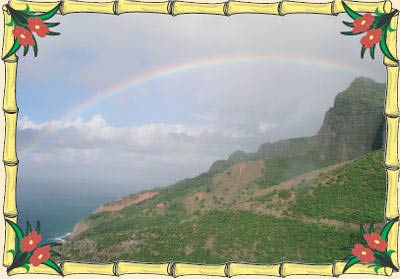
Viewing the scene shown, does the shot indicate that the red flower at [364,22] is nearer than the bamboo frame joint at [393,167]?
No

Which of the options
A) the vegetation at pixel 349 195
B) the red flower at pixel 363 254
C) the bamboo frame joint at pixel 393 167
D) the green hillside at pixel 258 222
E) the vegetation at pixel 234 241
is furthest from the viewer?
the vegetation at pixel 349 195

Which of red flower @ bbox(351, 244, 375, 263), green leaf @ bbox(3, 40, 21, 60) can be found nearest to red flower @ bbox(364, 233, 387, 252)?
red flower @ bbox(351, 244, 375, 263)

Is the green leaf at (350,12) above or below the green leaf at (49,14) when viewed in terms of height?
above

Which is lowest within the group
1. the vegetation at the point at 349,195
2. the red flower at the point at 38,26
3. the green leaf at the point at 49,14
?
the vegetation at the point at 349,195

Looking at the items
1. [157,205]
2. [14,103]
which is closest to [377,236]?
[14,103]

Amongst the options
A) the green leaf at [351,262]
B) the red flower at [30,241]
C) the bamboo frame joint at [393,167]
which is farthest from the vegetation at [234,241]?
the red flower at [30,241]

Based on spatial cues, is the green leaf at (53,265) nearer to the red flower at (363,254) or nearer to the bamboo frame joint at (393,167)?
the red flower at (363,254)

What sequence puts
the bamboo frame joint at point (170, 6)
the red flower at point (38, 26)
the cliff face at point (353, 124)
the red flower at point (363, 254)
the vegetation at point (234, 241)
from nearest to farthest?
the red flower at point (363, 254) → the red flower at point (38, 26) → the bamboo frame joint at point (170, 6) → the vegetation at point (234, 241) → the cliff face at point (353, 124)
